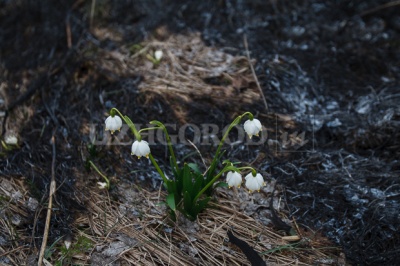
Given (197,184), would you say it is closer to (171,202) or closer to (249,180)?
(171,202)

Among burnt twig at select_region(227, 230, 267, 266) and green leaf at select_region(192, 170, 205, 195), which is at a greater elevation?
green leaf at select_region(192, 170, 205, 195)

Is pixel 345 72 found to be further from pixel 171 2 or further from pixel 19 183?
pixel 19 183

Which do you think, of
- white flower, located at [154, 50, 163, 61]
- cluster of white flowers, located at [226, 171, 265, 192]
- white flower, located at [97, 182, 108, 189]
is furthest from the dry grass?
white flower, located at [154, 50, 163, 61]

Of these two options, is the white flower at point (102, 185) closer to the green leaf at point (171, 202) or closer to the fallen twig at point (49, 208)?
the fallen twig at point (49, 208)

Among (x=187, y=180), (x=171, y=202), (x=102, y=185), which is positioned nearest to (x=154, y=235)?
(x=171, y=202)

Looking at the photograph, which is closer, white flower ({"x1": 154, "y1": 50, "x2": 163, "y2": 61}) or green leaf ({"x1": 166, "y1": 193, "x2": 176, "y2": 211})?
green leaf ({"x1": 166, "y1": 193, "x2": 176, "y2": 211})

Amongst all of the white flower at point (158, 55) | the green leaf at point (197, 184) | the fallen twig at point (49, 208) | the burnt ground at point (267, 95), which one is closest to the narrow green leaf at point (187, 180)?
the green leaf at point (197, 184)

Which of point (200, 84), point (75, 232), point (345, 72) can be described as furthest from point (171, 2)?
point (75, 232)

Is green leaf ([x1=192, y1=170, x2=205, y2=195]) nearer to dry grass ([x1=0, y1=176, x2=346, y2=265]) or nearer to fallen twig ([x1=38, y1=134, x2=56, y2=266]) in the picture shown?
dry grass ([x1=0, y1=176, x2=346, y2=265])
